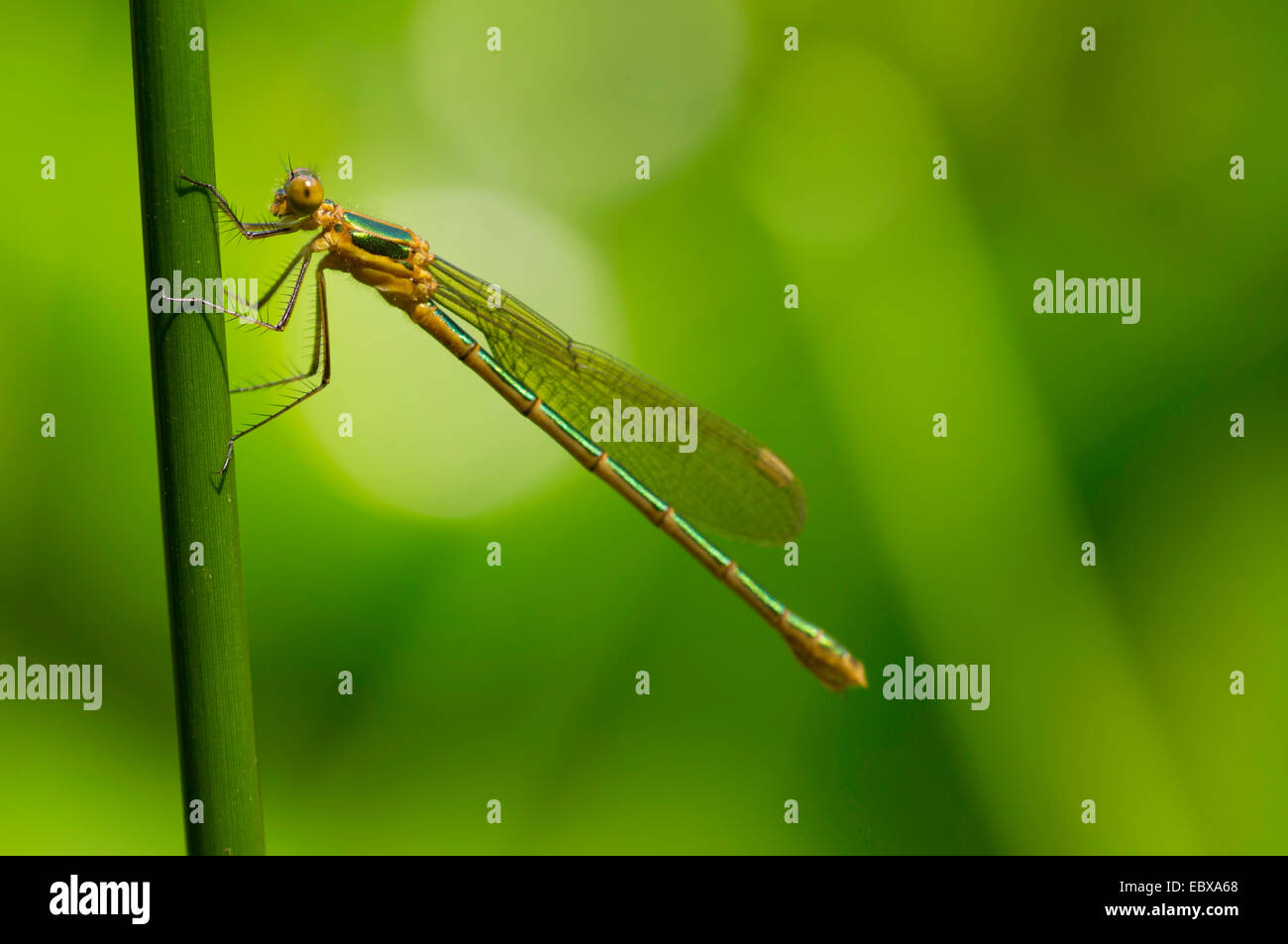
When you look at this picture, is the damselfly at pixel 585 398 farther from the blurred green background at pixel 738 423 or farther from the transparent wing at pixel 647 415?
the blurred green background at pixel 738 423

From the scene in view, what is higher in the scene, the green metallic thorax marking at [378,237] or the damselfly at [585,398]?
the green metallic thorax marking at [378,237]

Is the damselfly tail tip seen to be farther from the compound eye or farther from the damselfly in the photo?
the compound eye

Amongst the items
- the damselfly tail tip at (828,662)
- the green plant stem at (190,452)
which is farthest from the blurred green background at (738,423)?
the green plant stem at (190,452)

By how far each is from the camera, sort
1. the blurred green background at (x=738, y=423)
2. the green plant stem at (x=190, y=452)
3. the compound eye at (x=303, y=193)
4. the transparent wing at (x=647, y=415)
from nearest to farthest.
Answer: the green plant stem at (x=190, y=452) → the compound eye at (x=303, y=193) → the blurred green background at (x=738, y=423) → the transparent wing at (x=647, y=415)

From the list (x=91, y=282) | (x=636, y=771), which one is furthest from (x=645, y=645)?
(x=91, y=282)

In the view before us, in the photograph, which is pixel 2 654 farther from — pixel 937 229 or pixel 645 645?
pixel 937 229
